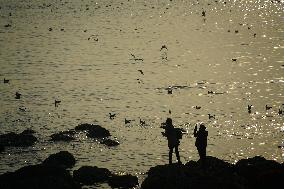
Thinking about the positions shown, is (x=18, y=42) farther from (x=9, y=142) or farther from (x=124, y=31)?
(x=9, y=142)

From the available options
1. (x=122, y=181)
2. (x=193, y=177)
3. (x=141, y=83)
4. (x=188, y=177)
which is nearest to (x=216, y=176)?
(x=193, y=177)

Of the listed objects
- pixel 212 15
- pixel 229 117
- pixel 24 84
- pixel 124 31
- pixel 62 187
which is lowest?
pixel 62 187

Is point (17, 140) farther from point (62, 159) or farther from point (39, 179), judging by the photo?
point (39, 179)

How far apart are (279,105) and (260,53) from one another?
36.1m

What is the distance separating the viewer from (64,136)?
138ft

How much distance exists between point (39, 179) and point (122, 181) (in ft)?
21.2

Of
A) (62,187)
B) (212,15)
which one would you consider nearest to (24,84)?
(62,187)

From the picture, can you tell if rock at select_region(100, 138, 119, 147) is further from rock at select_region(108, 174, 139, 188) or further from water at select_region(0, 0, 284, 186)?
rock at select_region(108, 174, 139, 188)

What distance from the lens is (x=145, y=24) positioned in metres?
132

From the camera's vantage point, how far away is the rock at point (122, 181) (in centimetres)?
3050

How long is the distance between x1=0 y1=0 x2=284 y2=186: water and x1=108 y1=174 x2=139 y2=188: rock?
346 centimetres

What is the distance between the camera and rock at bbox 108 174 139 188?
100 feet

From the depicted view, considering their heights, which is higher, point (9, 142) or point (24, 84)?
point (24, 84)

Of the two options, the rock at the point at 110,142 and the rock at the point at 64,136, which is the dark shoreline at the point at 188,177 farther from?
the rock at the point at 64,136
